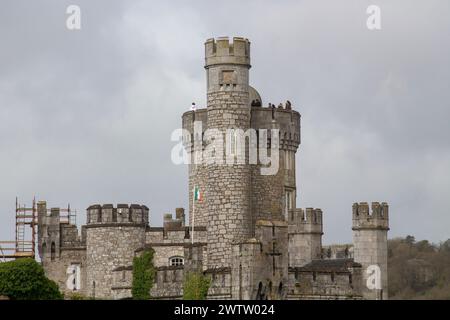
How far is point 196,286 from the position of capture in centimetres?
8450

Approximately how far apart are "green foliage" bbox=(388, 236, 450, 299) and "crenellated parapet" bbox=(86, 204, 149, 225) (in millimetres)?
12494

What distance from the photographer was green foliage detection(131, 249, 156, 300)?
286 feet

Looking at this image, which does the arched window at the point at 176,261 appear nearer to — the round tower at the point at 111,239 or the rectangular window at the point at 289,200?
the round tower at the point at 111,239

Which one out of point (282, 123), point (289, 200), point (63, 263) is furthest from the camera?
point (63, 263)

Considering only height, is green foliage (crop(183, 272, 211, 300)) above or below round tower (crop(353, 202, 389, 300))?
below

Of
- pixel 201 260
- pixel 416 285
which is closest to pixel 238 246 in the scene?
pixel 201 260

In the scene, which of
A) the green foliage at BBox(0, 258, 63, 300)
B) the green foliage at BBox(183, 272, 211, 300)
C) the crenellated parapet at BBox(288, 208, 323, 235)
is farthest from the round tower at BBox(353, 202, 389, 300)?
the green foliage at BBox(0, 258, 63, 300)

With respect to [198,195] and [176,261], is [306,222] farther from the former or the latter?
[176,261]

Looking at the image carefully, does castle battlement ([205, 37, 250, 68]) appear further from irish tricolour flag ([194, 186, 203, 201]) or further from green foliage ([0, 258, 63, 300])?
green foliage ([0, 258, 63, 300])

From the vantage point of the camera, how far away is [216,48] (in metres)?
89.1

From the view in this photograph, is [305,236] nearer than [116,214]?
No

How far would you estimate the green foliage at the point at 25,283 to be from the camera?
88.1 meters

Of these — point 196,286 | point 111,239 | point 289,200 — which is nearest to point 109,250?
point 111,239

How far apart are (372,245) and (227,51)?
11.7 m
